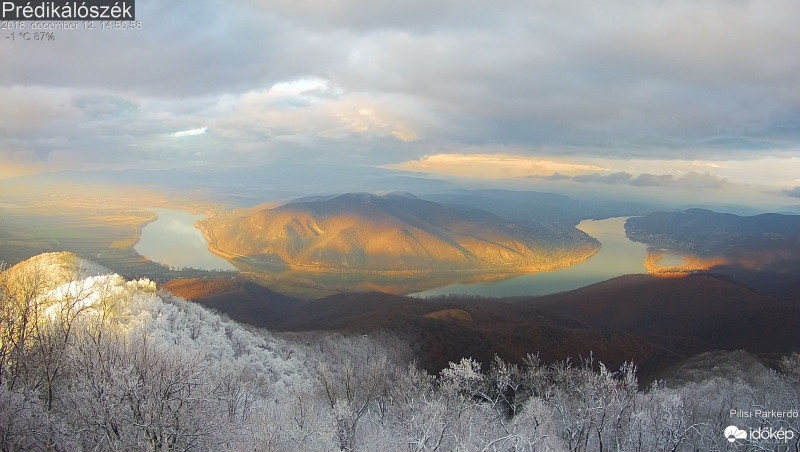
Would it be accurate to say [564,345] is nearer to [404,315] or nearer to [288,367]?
[404,315]

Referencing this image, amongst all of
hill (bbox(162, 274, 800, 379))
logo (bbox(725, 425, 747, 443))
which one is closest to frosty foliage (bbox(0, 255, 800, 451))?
logo (bbox(725, 425, 747, 443))

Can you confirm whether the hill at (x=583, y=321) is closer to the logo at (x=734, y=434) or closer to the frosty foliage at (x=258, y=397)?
the frosty foliage at (x=258, y=397)

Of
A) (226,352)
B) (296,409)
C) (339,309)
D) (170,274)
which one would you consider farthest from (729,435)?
(170,274)

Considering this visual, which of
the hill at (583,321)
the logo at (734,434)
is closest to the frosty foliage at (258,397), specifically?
the logo at (734,434)

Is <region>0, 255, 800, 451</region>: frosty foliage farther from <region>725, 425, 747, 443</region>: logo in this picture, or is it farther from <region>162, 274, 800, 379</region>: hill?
<region>162, 274, 800, 379</region>: hill

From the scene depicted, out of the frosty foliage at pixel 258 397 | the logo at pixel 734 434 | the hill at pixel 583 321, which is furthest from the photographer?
the hill at pixel 583 321

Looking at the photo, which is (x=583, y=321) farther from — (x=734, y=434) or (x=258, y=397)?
(x=258, y=397)
